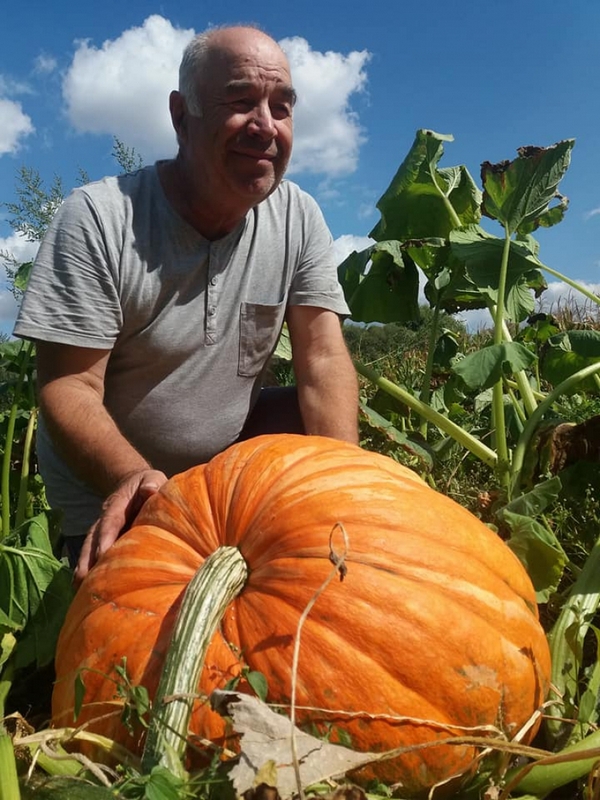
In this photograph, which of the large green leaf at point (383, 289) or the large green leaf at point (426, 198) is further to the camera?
the large green leaf at point (383, 289)

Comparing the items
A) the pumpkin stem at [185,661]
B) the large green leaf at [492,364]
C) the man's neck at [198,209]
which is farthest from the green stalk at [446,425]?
the pumpkin stem at [185,661]

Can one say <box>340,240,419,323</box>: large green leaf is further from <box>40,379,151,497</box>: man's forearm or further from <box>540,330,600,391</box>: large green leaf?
<box>40,379,151,497</box>: man's forearm

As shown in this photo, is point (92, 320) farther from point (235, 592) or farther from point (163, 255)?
point (235, 592)

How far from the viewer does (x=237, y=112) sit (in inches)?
117

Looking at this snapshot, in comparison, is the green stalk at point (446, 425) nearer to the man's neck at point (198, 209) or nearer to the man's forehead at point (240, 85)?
the man's neck at point (198, 209)

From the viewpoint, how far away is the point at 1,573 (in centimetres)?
199

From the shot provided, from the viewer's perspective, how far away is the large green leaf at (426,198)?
12.9 ft

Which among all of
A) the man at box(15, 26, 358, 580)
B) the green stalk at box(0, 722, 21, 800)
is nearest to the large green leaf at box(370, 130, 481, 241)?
the man at box(15, 26, 358, 580)

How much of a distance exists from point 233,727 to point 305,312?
2404mm

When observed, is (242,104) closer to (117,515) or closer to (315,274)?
(315,274)

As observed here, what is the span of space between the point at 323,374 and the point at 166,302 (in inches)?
28.0

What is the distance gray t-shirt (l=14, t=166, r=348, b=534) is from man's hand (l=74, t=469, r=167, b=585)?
0.95 meters

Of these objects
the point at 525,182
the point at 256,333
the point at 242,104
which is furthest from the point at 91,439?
the point at 525,182

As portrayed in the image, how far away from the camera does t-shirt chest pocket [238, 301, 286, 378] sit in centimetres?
323
